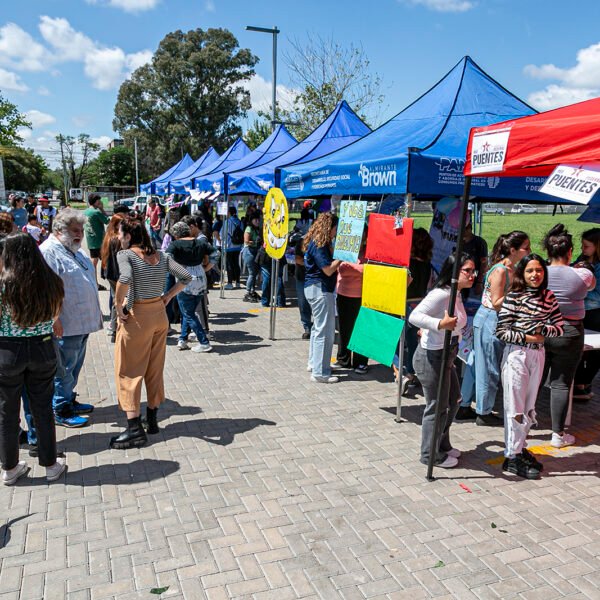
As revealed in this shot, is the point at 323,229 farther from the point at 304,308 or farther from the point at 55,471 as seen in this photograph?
the point at 55,471

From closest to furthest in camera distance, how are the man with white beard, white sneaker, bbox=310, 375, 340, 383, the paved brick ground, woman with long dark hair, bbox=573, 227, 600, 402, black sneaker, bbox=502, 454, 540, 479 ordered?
1. the paved brick ground
2. black sneaker, bbox=502, 454, 540, 479
3. the man with white beard
4. woman with long dark hair, bbox=573, 227, 600, 402
5. white sneaker, bbox=310, 375, 340, 383

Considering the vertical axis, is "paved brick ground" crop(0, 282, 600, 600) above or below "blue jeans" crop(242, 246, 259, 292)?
below

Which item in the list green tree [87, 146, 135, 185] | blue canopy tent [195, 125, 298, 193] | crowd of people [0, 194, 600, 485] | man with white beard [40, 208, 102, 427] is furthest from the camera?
green tree [87, 146, 135, 185]

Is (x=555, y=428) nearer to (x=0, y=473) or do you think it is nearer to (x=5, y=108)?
(x=0, y=473)

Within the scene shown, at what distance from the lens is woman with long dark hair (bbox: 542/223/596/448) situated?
4594 millimetres

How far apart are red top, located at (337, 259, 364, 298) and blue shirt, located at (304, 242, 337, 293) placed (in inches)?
11.0

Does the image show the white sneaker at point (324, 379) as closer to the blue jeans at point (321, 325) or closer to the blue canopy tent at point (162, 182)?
the blue jeans at point (321, 325)

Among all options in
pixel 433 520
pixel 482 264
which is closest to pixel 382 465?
pixel 433 520

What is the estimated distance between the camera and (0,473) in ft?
13.3

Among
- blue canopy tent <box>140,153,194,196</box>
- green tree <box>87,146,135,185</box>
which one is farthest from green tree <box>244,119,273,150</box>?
green tree <box>87,146,135,185</box>

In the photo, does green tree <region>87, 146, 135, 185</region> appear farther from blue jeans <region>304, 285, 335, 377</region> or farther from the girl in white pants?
the girl in white pants

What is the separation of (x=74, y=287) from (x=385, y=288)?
291 cm

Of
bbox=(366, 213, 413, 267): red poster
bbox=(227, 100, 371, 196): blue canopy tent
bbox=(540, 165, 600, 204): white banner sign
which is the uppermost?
bbox=(227, 100, 371, 196): blue canopy tent

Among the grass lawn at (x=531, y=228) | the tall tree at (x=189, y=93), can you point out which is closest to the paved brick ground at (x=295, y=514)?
the grass lawn at (x=531, y=228)
